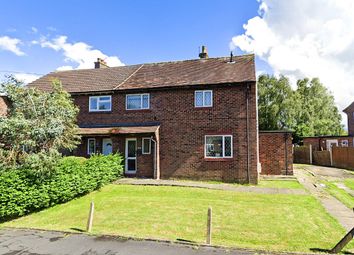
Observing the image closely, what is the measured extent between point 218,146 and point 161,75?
6.68m

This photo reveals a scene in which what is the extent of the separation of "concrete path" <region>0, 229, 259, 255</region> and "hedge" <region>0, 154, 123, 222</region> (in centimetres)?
196

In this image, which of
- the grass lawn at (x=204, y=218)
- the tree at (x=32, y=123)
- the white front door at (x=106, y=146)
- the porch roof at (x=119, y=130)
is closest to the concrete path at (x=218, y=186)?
the grass lawn at (x=204, y=218)

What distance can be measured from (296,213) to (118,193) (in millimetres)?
7883

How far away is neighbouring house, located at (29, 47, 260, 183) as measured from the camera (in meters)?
17.3

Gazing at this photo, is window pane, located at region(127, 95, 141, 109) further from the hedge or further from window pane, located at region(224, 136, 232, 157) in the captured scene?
window pane, located at region(224, 136, 232, 157)

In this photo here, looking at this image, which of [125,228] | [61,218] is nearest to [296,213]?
[125,228]

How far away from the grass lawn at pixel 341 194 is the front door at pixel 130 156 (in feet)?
36.8

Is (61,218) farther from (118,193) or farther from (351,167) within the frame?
(351,167)

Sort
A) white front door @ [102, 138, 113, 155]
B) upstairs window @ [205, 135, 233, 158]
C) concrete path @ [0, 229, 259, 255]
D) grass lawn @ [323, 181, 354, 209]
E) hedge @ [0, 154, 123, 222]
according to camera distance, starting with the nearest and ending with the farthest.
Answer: concrete path @ [0, 229, 259, 255] < hedge @ [0, 154, 123, 222] < grass lawn @ [323, 181, 354, 209] < upstairs window @ [205, 135, 233, 158] < white front door @ [102, 138, 113, 155]

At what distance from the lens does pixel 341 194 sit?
14.8m

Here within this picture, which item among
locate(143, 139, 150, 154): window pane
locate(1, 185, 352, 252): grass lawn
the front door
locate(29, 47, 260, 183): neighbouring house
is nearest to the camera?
locate(1, 185, 352, 252): grass lawn

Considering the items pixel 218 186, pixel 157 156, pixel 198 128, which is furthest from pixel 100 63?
pixel 218 186

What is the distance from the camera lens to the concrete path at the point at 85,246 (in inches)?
293

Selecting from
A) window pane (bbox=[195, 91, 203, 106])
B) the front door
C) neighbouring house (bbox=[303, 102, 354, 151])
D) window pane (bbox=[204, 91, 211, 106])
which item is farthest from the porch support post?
neighbouring house (bbox=[303, 102, 354, 151])
